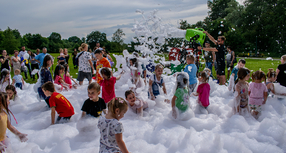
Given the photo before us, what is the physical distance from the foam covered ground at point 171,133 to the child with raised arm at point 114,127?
855 mm

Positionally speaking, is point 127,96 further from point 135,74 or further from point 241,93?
point 241,93

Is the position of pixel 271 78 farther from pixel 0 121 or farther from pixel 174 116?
pixel 0 121

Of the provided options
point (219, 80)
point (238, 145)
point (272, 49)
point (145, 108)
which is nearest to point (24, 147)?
point (145, 108)

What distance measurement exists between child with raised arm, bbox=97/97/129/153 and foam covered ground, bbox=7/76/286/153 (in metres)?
0.86

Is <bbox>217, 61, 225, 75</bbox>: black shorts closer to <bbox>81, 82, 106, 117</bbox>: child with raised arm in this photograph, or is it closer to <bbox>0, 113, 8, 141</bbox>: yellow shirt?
<bbox>81, 82, 106, 117</bbox>: child with raised arm

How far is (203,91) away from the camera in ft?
15.1

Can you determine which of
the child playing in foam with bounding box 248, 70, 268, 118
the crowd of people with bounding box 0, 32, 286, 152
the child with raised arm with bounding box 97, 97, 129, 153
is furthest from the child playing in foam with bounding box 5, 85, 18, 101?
the child playing in foam with bounding box 248, 70, 268, 118

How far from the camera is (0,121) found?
2477 mm

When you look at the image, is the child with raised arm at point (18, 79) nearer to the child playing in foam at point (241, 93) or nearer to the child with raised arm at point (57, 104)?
the child with raised arm at point (57, 104)

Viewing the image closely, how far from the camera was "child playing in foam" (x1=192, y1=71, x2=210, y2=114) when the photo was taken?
4.56 m

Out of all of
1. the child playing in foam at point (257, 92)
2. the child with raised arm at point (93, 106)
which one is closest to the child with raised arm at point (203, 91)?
the child playing in foam at point (257, 92)

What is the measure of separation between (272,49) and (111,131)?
45488mm

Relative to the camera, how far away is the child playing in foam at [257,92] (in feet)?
13.7

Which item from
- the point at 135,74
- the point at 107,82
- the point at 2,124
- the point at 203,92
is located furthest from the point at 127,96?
the point at 2,124
